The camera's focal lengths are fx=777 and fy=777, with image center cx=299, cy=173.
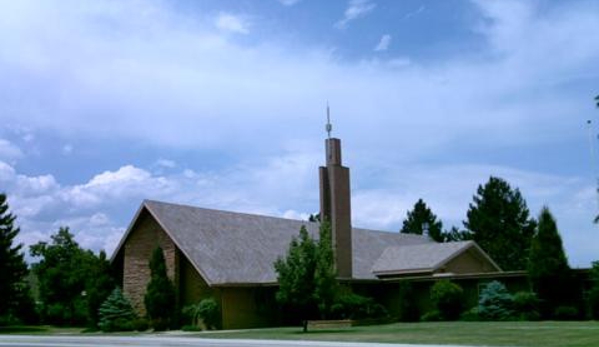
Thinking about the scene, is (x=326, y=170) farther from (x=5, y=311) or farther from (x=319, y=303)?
(x=5, y=311)

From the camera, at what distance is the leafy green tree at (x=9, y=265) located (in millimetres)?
43625

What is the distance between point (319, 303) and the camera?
32.7 m

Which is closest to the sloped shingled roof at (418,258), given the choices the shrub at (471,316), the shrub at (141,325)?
the shrub at (471,316)

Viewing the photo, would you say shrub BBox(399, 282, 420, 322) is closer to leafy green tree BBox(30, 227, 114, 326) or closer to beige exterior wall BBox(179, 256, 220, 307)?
beige exterior wall BBox(179, 256, 220, 307)

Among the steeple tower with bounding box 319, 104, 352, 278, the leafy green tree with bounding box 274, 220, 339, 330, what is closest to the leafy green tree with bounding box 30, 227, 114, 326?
the steeple tower with bounding box 319, 104, 352, 278

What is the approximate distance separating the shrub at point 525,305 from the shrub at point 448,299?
10.7ft

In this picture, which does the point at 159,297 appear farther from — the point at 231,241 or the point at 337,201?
the point at 337,201

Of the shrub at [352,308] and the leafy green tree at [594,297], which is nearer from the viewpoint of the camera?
the leafy green tree at [594,297]

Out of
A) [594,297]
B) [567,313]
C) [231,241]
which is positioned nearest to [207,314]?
[231,241]

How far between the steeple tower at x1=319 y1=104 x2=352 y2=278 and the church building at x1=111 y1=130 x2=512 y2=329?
0.06 meters

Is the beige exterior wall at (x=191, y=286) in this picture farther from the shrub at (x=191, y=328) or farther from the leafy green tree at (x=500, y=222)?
the leafy green tree at (x=500, y=222)

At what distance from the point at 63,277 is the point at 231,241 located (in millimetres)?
13557

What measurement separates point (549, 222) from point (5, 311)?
101ft

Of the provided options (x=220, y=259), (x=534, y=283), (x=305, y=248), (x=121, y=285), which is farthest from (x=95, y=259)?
(x=534, y=283)
